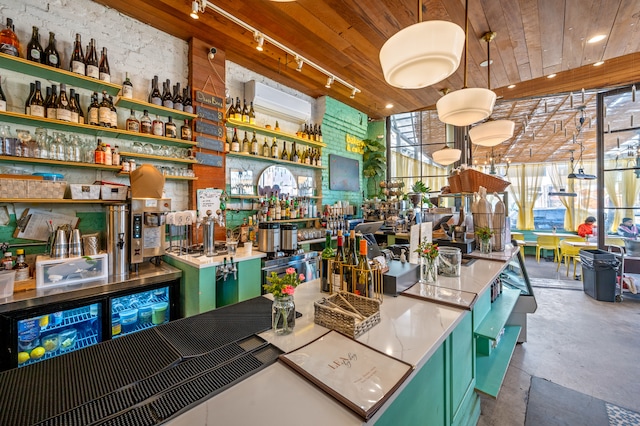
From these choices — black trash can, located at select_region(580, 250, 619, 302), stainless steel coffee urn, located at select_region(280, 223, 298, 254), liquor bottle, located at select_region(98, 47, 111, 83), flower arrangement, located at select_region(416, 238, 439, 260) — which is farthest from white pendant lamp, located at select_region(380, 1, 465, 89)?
black trash can, located at select_region(580, 250, 619, 302)

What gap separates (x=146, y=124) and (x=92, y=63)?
0.64 metres

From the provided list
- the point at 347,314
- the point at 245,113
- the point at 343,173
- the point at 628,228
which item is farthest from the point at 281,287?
the point at 628,228

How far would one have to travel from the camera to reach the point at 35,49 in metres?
2.24

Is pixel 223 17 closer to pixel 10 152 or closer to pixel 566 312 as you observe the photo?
pixel 10 152

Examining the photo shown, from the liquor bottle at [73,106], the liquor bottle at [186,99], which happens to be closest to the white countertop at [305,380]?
the liquor bottle at [73,106]

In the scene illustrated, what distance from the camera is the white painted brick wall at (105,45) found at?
231cm

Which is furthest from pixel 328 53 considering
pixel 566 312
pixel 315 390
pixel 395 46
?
pixel 566 312

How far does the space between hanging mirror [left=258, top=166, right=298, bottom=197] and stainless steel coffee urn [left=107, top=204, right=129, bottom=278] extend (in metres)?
2.00

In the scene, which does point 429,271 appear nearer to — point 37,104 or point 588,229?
point 37,104

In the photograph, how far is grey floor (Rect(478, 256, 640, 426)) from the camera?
2199 mm

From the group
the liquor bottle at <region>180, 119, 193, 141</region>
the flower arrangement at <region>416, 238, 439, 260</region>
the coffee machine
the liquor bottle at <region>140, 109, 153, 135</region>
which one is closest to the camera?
the flower arrangement at <region>416, 238, 439, 260</region>

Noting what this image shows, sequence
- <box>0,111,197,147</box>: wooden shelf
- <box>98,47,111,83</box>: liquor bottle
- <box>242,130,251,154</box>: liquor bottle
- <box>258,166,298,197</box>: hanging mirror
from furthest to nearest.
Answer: <box>258,166,298,197</box>: hanging mirror
<box>242,130,251,154</box>: liquor bottle
<box>98,47,111,83</box>: liquor bottle
<box>0,111,197,147</box>: wooden shelf

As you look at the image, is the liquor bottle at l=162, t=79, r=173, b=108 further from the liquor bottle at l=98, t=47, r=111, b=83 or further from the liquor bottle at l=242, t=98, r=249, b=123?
the liquor bottle at l=242, t=98, r=249, b=123

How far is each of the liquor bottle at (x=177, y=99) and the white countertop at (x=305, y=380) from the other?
107 inches
